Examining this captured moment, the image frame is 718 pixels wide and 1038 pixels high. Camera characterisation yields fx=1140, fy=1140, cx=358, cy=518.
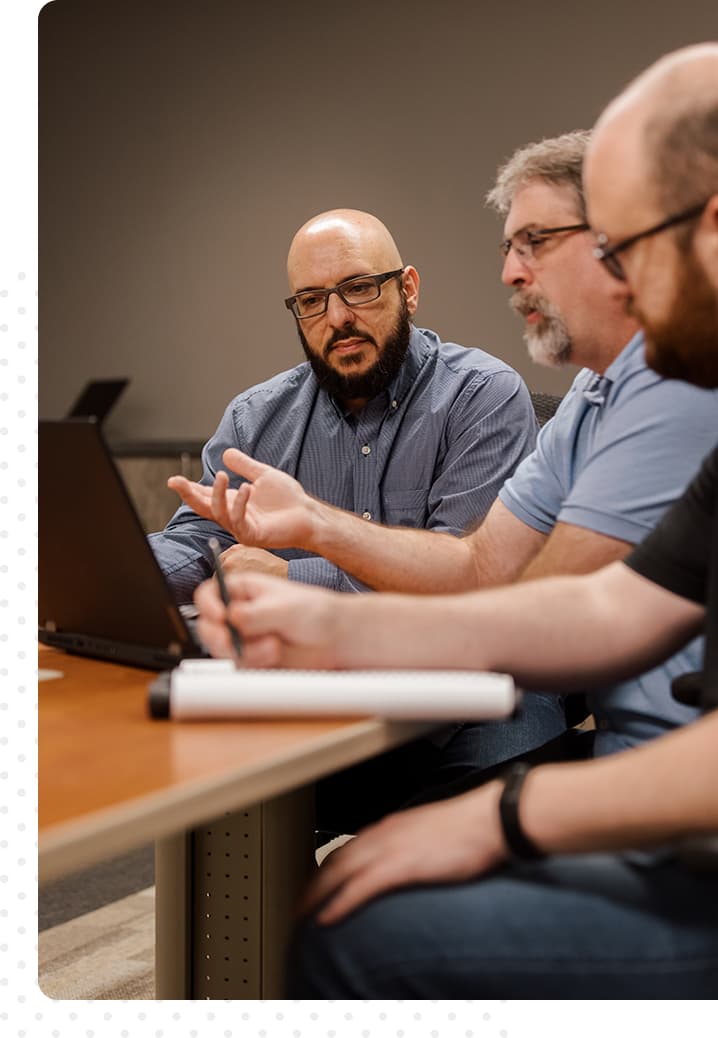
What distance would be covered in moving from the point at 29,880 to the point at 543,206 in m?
1.17

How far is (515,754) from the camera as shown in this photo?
156 centimetres

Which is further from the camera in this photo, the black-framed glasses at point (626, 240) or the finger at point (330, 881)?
the black-framed glasses at point (626, 240)

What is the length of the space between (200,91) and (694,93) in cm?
351

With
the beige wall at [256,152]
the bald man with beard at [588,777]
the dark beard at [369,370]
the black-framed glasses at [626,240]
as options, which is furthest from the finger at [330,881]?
the beige wall at [256,152]

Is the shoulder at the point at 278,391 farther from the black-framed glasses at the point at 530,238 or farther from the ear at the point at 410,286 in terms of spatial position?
the black-framed glasses at the point at 530,238

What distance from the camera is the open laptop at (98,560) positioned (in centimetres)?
105

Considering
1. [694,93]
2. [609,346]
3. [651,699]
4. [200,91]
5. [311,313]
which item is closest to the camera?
[694,93]

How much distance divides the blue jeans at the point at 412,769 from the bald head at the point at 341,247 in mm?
946

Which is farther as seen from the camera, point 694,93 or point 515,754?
point 515,754

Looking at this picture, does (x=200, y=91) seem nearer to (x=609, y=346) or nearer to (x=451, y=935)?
(x=609, y=346)

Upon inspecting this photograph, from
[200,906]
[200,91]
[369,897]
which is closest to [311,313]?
[200,906]

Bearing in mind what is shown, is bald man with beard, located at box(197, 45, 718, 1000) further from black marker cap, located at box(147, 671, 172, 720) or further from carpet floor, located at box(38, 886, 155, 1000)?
carpet floor, located at box(38, 886, 155, 1000)

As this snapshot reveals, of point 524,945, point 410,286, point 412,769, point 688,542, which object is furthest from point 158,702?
point 410,286

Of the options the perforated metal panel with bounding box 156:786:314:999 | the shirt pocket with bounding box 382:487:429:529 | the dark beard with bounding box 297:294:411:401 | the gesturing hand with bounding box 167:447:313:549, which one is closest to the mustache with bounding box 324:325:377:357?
the dark beard with bounding box 297:294:411:401
